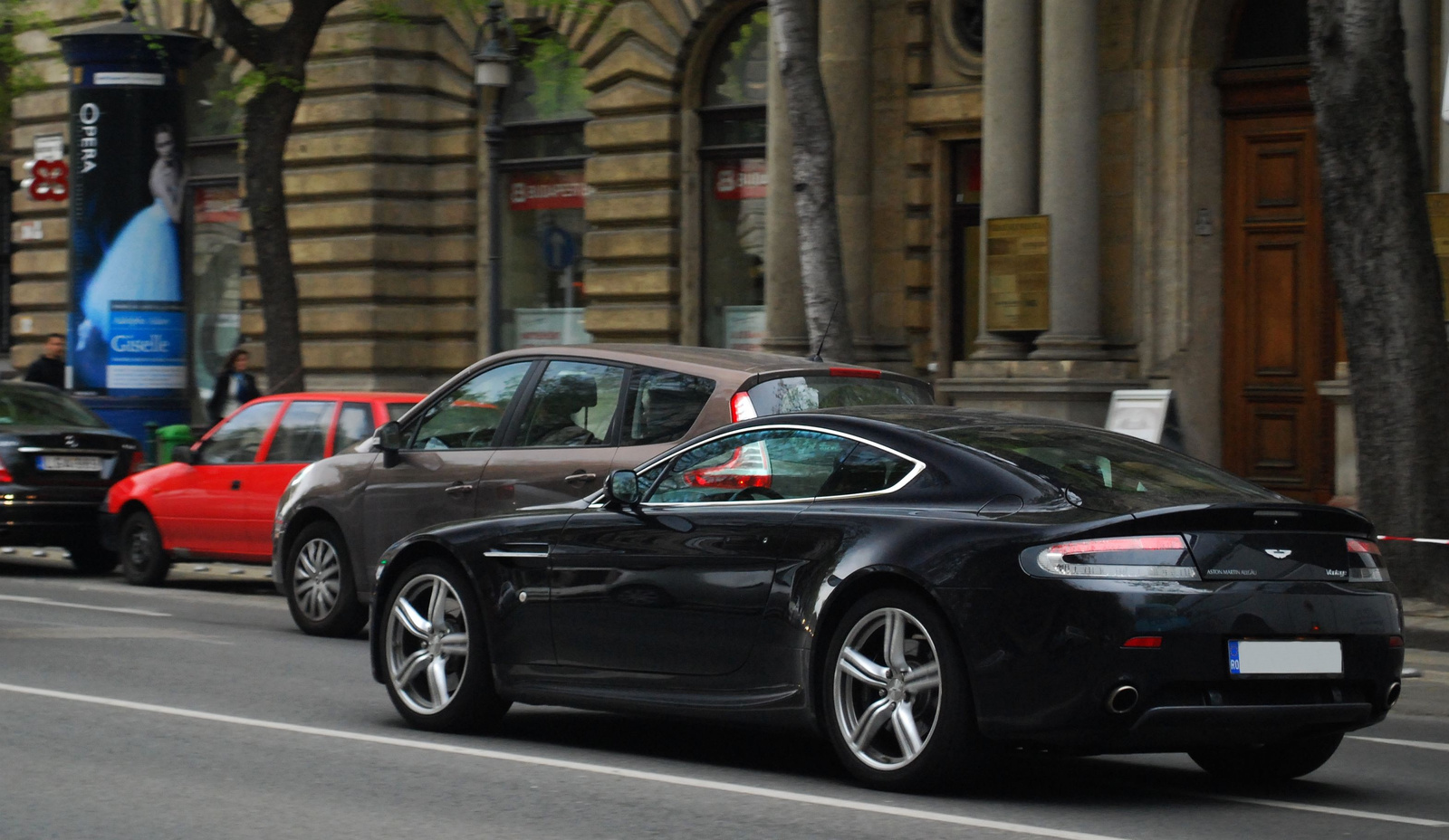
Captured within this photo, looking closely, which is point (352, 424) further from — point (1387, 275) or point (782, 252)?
point (782, 252)

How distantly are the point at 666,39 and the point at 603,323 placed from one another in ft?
11.0

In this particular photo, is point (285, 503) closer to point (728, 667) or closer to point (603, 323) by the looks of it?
point (728, 667)

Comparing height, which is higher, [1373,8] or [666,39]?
[666,39]

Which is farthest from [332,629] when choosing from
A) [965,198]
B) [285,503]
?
[965,198]

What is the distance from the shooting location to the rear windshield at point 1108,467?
697cm

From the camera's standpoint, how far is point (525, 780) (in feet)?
24.6

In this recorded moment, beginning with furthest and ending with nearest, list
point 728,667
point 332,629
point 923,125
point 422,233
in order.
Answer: point 422,233 → point 923,125 → point 332,629 → point 728,667

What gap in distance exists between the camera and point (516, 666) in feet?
27.6

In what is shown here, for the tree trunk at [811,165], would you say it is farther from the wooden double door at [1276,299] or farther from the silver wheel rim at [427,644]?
the silver wheel rim at [427,644]

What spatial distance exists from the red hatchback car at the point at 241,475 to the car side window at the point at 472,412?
117 inches

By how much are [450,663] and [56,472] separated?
9952 millimetres

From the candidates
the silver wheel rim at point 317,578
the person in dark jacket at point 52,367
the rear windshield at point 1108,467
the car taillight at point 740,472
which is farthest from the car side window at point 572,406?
the person in dark jacket at point 52,367

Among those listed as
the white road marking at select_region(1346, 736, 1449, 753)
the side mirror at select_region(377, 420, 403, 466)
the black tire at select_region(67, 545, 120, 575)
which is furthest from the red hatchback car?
the white road marking at select_region(1346, 736, 1449, 753)

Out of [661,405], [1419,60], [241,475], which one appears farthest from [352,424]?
[1419,60]
